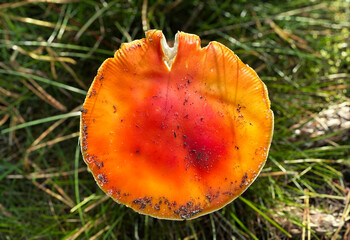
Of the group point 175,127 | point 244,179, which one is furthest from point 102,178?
point 244,179

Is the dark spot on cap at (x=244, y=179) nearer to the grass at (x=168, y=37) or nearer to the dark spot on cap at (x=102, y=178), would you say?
the grass at (x=168, y=37)

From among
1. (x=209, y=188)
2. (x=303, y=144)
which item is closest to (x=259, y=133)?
(x=209, y=188)

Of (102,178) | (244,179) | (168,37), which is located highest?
(168,37)

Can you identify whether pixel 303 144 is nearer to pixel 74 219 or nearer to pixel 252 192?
pixel 252 192

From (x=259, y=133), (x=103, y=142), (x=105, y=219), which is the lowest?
(x=105, y=219)

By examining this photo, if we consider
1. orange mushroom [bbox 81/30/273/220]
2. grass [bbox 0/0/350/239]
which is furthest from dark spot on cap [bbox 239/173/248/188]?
grass [bbox 0/0/350/239]

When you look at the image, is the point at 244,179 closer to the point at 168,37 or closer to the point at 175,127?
the point at 175,127

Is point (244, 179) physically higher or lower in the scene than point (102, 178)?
lower
